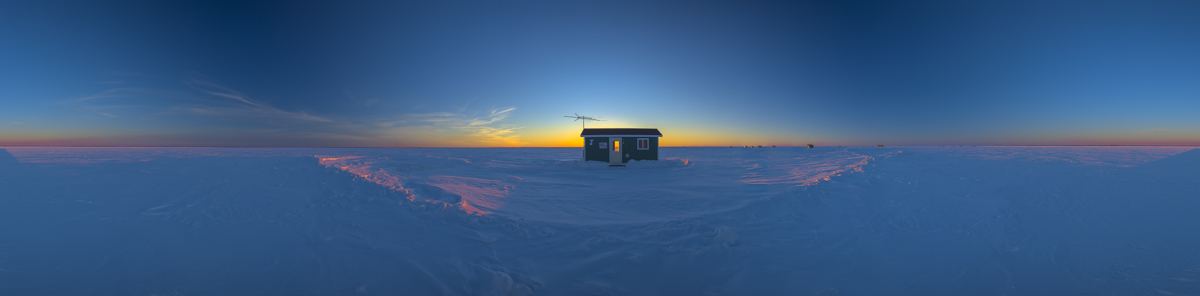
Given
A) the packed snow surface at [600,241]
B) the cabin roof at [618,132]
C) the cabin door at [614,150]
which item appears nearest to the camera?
the packed snow surface at [600,241]

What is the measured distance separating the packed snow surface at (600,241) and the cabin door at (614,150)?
1496 centimetres

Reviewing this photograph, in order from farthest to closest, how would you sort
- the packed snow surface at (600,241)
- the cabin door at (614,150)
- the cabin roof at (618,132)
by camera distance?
1. the cabin roof at (618,132)
2. the cabin door at (614,150)
3. the packed snow surface at (600,241)

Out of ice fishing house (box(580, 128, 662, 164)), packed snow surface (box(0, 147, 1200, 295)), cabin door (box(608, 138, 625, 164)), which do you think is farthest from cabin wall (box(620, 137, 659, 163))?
packed snow surface (box(0, 147, 1200, 295))

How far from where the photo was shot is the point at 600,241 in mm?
5961

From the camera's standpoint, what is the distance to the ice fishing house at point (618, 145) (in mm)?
25328

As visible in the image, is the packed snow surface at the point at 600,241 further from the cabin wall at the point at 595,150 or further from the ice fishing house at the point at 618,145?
the cabin wall at the point at 595,150

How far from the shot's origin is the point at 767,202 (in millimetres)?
8844

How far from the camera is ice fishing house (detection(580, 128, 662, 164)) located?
25.3 m

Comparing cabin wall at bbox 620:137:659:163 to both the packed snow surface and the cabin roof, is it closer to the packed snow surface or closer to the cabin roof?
the cabin roof

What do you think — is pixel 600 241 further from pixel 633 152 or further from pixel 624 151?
pixel 633 152

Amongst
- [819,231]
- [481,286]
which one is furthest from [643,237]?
[819,231]

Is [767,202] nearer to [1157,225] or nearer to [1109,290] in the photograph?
[1109,290]

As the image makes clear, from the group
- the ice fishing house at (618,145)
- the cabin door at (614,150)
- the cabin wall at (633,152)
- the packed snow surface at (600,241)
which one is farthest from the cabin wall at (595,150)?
the packed snow surface at (600,241)

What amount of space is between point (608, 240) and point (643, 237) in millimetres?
569
